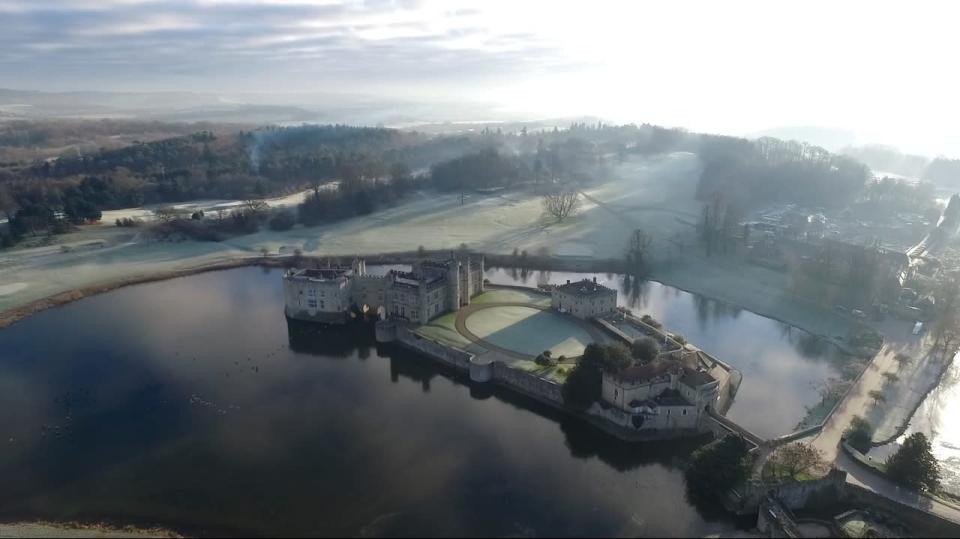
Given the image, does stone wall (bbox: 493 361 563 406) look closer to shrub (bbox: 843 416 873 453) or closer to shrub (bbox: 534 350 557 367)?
shrub (bbox: 534 350 557 367)

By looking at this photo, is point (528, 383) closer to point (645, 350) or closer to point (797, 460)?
point (645, 350)

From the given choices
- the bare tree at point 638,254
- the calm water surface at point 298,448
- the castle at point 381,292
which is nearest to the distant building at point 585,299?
the castle at point 381,292

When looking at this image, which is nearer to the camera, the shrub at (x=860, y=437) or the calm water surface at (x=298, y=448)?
the calm water surface at (x=298, y=448)

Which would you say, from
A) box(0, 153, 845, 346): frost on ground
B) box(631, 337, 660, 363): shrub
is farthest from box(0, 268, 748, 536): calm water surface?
box(0, 153, 845, 346): frost on ground

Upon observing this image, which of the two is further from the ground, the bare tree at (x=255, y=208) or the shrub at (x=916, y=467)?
the bare tree at (x=255, y=208)

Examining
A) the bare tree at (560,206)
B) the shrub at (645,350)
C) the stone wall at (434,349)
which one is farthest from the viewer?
the bare tree at (560,206)

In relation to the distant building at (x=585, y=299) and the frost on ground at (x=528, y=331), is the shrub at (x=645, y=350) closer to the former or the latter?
the frost on ground at (x=528, y=331)

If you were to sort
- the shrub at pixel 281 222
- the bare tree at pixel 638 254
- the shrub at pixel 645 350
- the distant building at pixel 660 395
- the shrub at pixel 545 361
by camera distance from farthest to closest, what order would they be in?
the shrub at pixel 281 222 < the bare tree at pixel 638 254 < the shrub at pixel 545 361 < the shrub at pixel 645 350 < the distant building at pixel 660 395
